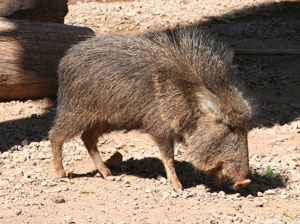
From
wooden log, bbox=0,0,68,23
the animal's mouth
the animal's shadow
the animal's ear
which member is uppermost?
wooden log, bbox=0,0,68,23

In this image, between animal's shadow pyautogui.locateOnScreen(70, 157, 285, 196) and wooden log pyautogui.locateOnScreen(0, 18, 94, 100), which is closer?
animal's shadow pyautogui.locateOnScreen(70, 157, 285, 196)

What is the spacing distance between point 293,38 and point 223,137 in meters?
6.36

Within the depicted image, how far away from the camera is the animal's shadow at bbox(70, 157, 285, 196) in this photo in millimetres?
5613

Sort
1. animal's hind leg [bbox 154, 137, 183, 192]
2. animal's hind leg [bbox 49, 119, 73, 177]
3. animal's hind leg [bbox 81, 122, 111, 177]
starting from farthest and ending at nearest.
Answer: animal's hind leg [bbox 81, 122, 111, 177], animal's hind leg [bbox 49, 119, 73, 177], animal's hind leg [bbox 154, 137, 183, 192]

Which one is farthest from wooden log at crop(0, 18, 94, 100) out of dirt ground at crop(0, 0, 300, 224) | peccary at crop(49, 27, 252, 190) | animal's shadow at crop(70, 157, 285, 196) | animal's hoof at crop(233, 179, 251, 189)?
animal's hoof at crop(233, 179, 251, 189)

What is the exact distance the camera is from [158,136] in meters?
5.34

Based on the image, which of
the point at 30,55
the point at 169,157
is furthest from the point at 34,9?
the point at 169,157

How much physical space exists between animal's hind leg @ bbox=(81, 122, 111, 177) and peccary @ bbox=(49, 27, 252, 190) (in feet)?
0.78

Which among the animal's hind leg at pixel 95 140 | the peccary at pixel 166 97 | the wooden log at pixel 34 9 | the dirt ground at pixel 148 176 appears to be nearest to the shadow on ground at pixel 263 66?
the dirt ground at pixel 148 176

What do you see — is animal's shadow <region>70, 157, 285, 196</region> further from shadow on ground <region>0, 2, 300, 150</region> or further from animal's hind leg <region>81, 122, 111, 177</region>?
shadow on ground <region>0, 2, 300, 150</region>

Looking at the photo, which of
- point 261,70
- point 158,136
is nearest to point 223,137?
point 158,136

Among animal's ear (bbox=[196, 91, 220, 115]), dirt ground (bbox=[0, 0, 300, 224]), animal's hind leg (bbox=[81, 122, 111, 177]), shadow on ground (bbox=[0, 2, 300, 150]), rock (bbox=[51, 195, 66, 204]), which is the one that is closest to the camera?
dirt ground (bbox=[0, 0, 300, 224])

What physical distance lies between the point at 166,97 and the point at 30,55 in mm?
2833

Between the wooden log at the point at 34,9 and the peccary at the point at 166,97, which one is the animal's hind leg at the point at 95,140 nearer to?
the peccary at the point at 166,97
